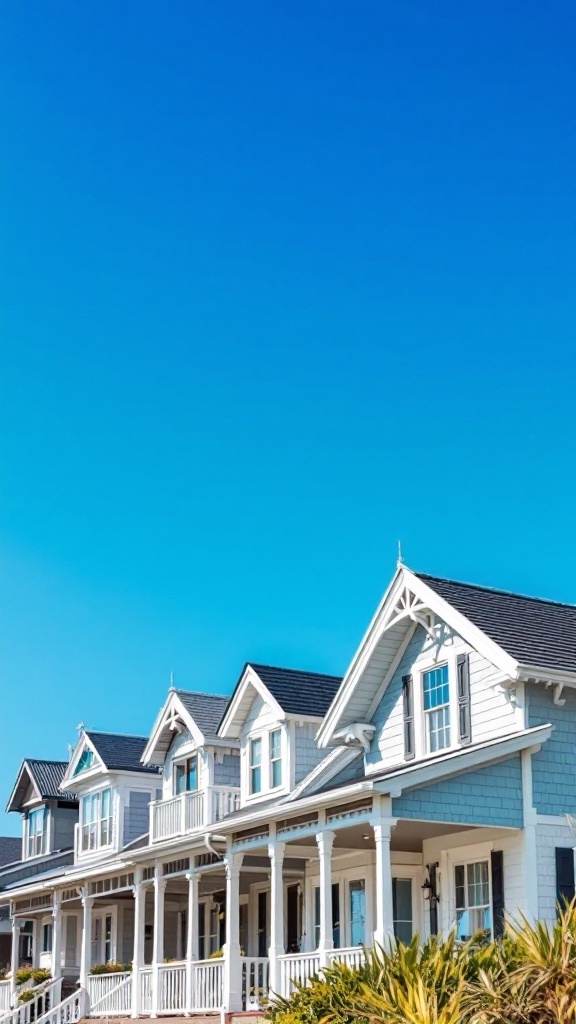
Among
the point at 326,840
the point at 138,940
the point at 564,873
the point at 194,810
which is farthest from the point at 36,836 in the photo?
the point at 564,873

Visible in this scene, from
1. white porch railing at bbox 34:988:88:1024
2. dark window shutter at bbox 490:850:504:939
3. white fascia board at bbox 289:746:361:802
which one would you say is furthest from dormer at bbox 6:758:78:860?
dark window shutter at bbox 490:850:504:939

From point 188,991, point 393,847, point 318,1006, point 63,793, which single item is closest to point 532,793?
point 393,847

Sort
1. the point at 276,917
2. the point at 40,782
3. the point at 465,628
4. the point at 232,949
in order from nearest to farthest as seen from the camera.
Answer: the point at 465,628, the point at 276,917, the point at 232,949, the point at 40,782

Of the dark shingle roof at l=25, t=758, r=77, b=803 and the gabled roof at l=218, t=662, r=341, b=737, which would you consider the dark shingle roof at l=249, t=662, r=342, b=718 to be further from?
the dark shingle roof at l=25, t=758, r=77, b=803

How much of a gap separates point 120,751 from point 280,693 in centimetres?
1198

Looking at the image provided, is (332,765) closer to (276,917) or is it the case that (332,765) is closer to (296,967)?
(276,917)

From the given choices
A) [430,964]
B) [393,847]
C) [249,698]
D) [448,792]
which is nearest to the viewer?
[430,964]

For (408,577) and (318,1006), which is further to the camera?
(408,577)

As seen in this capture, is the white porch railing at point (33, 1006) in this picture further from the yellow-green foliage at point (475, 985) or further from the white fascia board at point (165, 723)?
the yellow-green foliage at point (475, 985)

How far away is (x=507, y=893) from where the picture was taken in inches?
815

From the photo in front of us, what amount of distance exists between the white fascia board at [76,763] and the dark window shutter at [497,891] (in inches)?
807

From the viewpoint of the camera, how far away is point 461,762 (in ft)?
66.0

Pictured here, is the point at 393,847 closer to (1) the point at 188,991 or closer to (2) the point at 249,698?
(1) the point at 188,991

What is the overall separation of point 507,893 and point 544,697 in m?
3.22
